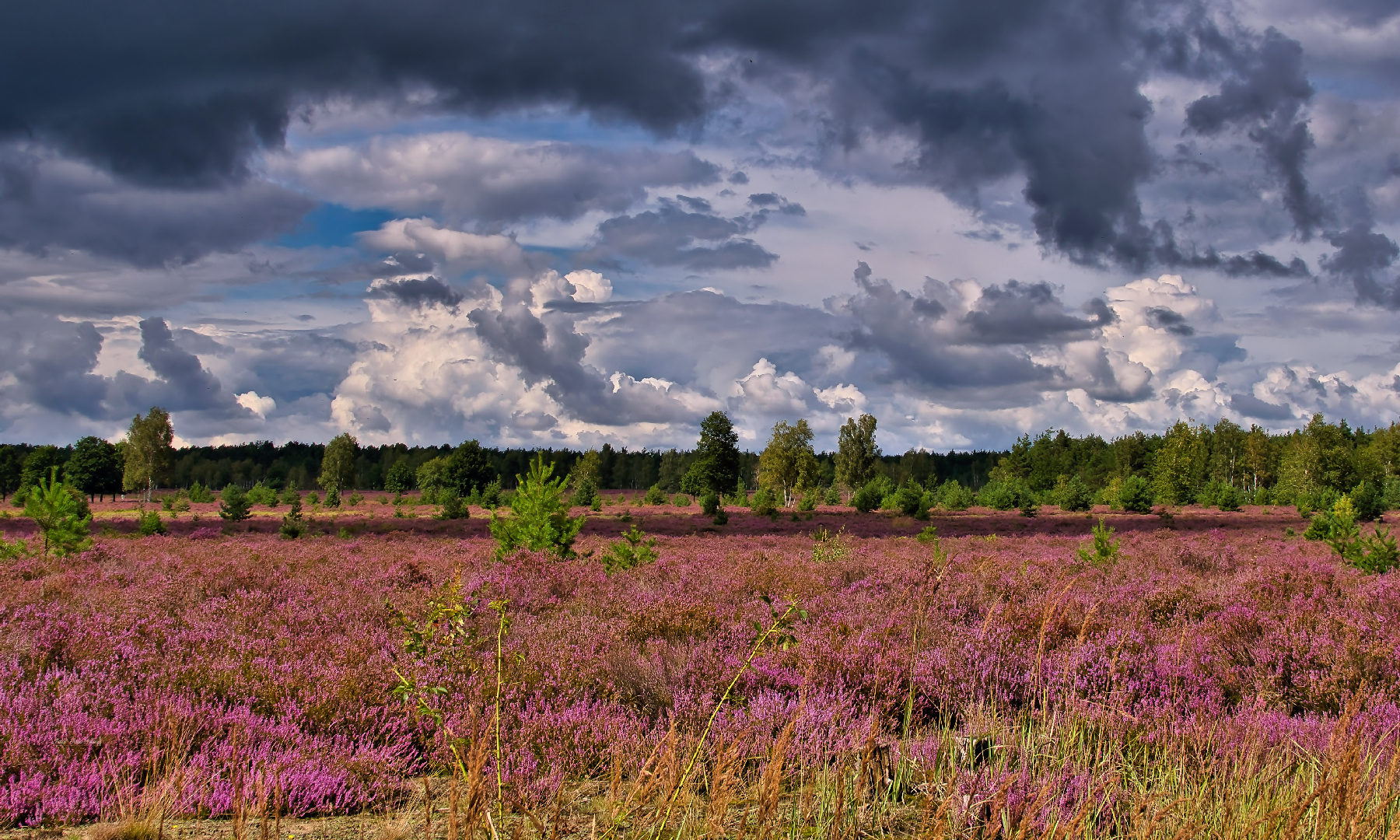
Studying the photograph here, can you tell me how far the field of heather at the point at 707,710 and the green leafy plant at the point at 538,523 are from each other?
405cm

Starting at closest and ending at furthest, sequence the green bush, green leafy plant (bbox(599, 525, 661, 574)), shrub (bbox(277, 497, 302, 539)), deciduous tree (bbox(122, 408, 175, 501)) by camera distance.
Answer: green leafy plant (bbox(599, 525, 661, 574)) < shrub (bbox(277, 497, 302, 539)) < the green bush < deciduous tree (bbox(122, 408, 175, 501))

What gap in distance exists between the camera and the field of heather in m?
3.13

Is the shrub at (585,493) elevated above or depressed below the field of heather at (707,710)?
below

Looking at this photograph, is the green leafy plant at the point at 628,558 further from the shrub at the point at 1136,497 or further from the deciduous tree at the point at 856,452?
the deciduous tree at the point at 856,452

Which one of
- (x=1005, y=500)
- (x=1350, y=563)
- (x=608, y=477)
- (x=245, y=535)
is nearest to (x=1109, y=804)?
(x=1350, y=563)

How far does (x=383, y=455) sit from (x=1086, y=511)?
134523 mm

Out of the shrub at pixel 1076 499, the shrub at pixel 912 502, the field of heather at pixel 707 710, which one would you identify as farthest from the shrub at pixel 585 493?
the field of heather at pixel 707 710

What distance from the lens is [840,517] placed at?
134 ft

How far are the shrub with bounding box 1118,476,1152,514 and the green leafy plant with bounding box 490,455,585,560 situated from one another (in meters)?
41.7

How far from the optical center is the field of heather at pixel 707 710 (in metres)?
3.13

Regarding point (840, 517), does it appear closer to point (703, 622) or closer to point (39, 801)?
point (703, 622)

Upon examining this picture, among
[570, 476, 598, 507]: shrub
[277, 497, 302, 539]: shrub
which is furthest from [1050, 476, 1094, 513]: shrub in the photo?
[277, 497, 302, 539]: shrub

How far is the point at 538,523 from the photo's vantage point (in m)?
13.7

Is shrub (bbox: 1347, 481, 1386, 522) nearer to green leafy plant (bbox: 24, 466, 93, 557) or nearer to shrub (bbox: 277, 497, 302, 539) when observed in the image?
shrub (bbox: 277, 497, 302, 539)
